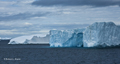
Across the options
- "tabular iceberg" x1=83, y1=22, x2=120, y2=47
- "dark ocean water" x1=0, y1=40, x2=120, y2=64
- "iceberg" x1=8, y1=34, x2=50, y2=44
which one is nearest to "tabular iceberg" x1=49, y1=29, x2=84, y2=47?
"tabular iceberg" x1=83, y1=22, x2=120, y2=47

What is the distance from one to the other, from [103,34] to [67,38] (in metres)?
6.21

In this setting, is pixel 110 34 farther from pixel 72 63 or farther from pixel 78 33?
pixel 72 63

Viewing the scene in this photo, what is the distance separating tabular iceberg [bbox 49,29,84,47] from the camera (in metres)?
33.7

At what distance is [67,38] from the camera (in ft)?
112

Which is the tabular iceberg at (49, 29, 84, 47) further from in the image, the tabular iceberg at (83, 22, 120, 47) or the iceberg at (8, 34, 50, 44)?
the iceberg at (8, 34, 50, 44)

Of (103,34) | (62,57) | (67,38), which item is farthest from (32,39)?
(62,57)

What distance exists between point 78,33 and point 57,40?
3642mm

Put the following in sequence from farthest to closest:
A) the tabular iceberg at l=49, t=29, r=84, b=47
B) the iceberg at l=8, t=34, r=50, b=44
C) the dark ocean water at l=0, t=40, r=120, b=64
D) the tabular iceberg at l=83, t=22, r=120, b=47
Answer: the iceberg at l=8, t=34, r=50, b=44 → the tabular iceberg at l=49, t=29, r=84, b=47 → the tabular iceberg at l=83, t=22, r=120, b=47 → the dark ocean water at l=0, t=40, r=120, b=64

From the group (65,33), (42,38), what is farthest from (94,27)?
(42,38)

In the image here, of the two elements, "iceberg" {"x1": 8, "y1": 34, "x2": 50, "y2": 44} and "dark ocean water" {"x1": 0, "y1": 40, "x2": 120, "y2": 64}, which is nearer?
"dark ocean water" {"x1": 0, "y1": 40, "x2": 120, "y2": 64}

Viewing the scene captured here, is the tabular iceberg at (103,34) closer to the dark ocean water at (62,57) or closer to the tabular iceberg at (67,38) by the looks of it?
the dark ocean water at (62,57)

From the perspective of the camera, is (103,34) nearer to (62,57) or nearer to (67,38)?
(67,38)

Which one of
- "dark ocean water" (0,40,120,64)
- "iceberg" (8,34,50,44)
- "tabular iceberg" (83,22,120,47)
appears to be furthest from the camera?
"iceberg" (8,34,50,44)

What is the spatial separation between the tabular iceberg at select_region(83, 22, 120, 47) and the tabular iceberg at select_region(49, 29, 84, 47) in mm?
3341
